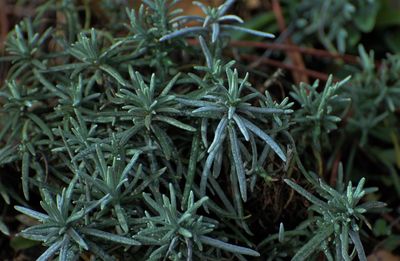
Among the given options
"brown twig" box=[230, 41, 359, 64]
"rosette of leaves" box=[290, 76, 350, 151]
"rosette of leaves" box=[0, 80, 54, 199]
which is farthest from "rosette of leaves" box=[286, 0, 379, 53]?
"rosette of leaves" box=[0, 80, 54, 199]

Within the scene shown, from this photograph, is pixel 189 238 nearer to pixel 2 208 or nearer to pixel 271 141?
pixel 271 141

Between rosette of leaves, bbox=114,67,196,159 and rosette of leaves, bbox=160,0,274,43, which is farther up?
rosette of leaves, bbox=160,0,274,43

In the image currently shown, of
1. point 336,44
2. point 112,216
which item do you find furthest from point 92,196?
point 336,44

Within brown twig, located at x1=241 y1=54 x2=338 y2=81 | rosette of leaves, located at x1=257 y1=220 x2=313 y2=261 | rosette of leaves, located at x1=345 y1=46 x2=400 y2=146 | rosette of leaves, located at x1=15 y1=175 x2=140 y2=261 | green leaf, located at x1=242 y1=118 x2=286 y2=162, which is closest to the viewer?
rosette of leaves, located at x1=15 y1=175 x2=140 y2=261

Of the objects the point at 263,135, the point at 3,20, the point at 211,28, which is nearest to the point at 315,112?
the point at 263,135

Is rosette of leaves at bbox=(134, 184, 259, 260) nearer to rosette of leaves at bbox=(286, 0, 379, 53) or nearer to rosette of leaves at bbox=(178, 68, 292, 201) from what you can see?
rosette of leaves at bbox=(178, 68, 292, 201)

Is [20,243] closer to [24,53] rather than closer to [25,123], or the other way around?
[25,123]
